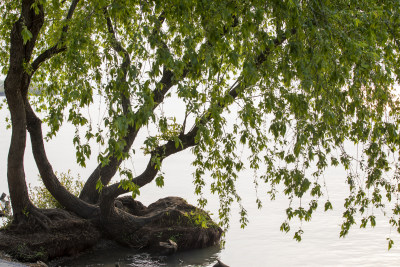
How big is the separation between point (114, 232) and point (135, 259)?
1181 millimetres

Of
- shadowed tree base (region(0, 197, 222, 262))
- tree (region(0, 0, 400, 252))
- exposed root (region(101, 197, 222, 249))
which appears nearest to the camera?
tree (region(0, 0, 400, 252))

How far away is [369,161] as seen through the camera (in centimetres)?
815

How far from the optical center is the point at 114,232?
13914 mm

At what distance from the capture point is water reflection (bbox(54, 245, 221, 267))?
12594 millimetres

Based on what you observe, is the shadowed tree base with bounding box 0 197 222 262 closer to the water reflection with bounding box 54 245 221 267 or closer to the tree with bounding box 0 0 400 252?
the water reflection with bounding box 54 245 221 267

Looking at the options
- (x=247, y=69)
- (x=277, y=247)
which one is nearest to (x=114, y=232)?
(x=277, y=247)

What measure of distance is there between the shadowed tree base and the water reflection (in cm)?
29

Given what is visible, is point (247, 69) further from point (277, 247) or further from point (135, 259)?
point (277, 247)

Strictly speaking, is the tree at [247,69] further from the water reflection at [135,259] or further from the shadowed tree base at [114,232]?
the shadowed tree base at [114,232]

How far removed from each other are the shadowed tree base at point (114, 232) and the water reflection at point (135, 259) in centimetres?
29

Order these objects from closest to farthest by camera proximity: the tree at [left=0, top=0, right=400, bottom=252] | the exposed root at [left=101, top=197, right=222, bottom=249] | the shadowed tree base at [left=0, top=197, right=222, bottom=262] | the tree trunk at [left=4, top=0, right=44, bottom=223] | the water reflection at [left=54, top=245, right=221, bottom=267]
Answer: the tree at [left=0, top=0, right=400, bottom=252], the tree trunk at [left=4, top=0, right=44, bottom=223], the shadowed tree base at [left=0, top=197, right=222, bottom=262], the water reflection at [left=54, top=245, right=221, bottom=267], the exposed root at [left=101, top=197, right=222, bottom=249]

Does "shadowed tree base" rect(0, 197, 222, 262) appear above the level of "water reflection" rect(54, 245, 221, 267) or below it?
above

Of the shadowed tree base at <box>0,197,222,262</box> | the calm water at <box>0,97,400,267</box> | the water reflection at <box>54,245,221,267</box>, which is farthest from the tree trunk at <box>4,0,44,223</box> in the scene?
the calm water at <box>0,97,400,267</box>

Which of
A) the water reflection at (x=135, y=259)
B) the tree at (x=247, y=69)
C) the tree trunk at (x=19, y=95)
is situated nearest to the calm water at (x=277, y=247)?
the water reflection at (x=135, y=259)
